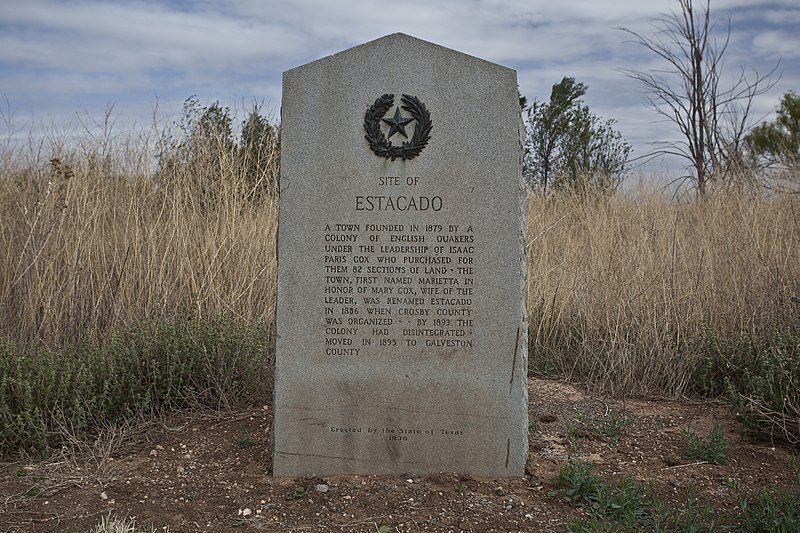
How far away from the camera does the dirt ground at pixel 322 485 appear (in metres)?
3.55

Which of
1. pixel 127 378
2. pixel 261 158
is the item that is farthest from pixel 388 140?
pixel 261 158

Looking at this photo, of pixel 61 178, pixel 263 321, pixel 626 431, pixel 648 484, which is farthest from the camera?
pixel 61 178

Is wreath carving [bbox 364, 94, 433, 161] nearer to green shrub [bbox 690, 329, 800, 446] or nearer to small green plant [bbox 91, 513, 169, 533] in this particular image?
small green plant [bbox 91, 513, 169, 533]

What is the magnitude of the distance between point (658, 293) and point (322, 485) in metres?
3.33

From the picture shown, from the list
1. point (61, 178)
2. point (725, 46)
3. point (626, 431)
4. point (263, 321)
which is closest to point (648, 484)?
point (626, 431)

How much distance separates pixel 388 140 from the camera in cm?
393

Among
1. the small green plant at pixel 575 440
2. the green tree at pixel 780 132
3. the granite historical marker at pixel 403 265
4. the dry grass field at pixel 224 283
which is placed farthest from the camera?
the green tree at pixel 780 132

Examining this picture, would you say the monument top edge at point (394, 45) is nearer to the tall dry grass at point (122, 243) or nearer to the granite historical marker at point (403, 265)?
the granite historical marker at point (403, 265)

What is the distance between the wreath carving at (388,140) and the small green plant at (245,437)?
1823mm

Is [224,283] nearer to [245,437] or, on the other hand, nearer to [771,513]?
[245,437]

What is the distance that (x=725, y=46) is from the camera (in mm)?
12766

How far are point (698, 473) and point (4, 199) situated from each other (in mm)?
6227

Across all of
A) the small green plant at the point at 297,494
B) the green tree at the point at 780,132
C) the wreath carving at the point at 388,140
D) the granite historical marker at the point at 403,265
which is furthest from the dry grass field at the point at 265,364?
the green tree at the point at 780,132

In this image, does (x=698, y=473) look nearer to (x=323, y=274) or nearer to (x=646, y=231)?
(x=323, y=274)
